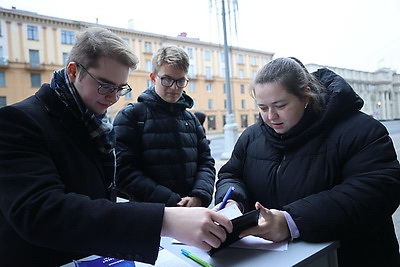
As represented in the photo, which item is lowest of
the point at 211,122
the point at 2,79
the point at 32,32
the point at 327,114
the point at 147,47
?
the point at 327,114

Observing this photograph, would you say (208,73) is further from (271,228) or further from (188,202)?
(271,228)

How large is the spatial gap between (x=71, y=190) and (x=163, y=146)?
765mm

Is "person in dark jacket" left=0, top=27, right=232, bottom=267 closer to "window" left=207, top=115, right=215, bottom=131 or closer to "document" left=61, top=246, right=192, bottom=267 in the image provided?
"document" left=61, top=246, right=192, bottom=267

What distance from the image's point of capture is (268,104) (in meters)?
1.09

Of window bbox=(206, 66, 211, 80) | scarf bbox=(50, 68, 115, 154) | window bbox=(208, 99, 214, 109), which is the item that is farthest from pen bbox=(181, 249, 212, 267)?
window bbox=(208, 99, 214, 109)

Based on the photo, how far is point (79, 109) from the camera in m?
0.85

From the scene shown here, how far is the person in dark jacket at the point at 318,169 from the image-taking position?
84 cm

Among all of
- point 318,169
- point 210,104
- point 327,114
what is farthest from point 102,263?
point 210,104

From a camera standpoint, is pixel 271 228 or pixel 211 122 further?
pixel 211 122

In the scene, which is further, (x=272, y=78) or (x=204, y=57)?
(x=204, y=57)

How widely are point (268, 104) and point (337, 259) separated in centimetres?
58

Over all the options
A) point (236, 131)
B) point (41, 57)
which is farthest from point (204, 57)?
point (41, 57)

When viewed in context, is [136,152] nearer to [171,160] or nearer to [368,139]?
[171,160]

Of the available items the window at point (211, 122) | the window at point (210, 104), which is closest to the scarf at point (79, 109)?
the window at point (210, 104)
